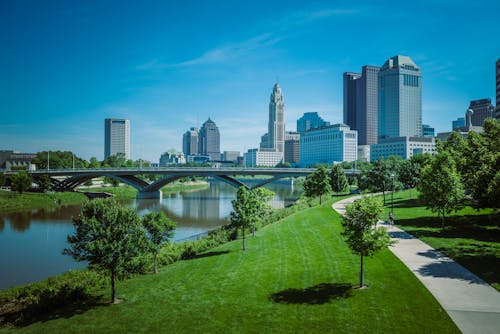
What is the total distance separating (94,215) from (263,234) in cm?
1817

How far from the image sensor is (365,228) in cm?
1670

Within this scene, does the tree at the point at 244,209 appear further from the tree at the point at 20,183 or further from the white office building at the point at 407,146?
the white office building at the point at 407,146

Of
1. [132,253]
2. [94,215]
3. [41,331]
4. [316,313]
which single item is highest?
[94,215]

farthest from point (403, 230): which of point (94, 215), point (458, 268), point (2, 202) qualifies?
point (2, 202)

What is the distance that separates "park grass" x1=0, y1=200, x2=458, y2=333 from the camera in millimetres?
13523

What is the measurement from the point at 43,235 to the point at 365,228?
39908 mm

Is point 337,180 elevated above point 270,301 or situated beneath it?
elevated above

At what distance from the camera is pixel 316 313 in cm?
1435

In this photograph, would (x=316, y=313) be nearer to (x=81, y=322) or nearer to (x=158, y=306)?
(x=158, y=306)

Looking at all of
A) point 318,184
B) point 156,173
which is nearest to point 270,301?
point 318,184

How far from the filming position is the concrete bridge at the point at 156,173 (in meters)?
83.8

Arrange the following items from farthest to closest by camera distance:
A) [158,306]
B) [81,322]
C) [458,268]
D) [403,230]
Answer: [403,230] → [458,268] → [158,306] → [81,322]

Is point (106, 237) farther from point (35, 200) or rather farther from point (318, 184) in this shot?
point (35, 200)

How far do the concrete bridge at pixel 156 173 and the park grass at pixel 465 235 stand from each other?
47047mm
